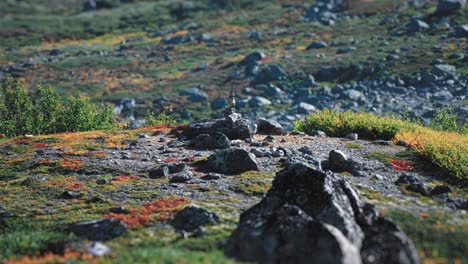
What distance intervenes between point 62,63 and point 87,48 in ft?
60.1

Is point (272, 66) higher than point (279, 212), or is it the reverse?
point (279, 212)

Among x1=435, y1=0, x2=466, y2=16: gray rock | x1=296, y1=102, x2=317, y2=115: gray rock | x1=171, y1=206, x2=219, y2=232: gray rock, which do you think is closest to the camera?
x1=171, y1=206, x2=219, y2=232: gray rock

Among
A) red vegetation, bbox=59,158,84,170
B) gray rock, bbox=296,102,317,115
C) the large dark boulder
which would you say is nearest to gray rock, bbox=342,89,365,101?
gray rock, bbox=296,102,317,115

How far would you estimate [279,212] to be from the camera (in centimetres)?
1582

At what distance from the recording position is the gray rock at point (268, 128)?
39.9 metres

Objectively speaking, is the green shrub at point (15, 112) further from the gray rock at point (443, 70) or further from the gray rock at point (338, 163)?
the gray rock at point (443, 70)

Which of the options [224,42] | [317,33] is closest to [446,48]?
[317,33]

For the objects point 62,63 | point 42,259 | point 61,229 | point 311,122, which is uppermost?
point 42,259

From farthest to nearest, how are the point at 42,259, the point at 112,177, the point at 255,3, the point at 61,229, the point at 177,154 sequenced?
the point at 255,3, the point at 177,154, the point at 112,177, the point at 61,229, the point at 42,259

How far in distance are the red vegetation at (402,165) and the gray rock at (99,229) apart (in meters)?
16.4

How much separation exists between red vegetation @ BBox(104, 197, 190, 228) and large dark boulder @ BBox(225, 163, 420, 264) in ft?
13.7

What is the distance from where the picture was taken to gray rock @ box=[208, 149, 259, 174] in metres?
27.8

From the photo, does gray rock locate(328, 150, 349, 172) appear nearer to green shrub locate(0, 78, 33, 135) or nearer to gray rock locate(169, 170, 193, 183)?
gray rock locate(169, 170, 193, 183)

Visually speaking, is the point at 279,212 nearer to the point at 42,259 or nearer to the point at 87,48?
the point at 42,259
